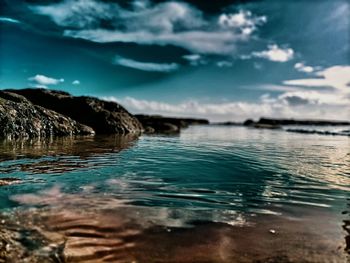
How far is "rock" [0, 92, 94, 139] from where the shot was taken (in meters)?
22.1

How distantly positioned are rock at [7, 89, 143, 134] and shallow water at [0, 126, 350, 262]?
19.8 metres

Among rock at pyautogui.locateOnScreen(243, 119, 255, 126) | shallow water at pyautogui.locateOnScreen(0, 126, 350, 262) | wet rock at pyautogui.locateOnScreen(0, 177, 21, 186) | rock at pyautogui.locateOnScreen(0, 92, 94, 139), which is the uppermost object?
rock at pyautogui.locateOnScreen(243, 119, 255, 126)

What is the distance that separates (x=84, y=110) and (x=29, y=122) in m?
8.72

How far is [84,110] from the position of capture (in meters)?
32.2

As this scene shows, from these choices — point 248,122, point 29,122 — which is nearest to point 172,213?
point 29,122

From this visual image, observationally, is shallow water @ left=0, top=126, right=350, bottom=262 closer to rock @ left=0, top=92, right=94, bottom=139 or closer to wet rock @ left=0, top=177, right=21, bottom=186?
wet rock @ left=0, top=177, right=21, bottom=186

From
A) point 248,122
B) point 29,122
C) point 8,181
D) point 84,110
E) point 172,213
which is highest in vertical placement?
point 248,122

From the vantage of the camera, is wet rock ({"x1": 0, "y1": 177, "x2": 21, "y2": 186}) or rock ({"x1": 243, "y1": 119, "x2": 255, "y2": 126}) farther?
rock ({"x1": 243, "y1": 119, "x2": 255, "y2": 126})

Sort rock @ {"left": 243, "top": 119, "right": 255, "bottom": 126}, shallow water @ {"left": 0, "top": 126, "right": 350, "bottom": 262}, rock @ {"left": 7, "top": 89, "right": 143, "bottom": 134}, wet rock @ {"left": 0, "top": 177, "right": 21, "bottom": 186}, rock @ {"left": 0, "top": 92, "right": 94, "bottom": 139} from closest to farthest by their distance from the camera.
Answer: shallow water @ {"left": 0, "top": 126, "right": 350, "bottom": 262}, wet rock @ {"left": 0, "top": 177, "right": 21, "bottom": 186}, rock @ {"left": 0, "top": 92, "right": 94, "bottom": 139}, rock @ {"left": 7, "top": 89, "right": 143, "bottom": 134}, rock @ {"left": 243, "top": 119, "right": 255, "bottom": 126}

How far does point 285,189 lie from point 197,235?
450 centimetres

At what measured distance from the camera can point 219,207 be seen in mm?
7430

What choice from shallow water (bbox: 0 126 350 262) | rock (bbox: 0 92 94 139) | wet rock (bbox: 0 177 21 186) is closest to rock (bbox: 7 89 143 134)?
rock (bbox: 0 92 94 139)

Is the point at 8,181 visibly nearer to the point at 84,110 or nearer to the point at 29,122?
the point at 29,122

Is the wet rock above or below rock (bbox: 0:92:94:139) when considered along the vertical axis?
below
